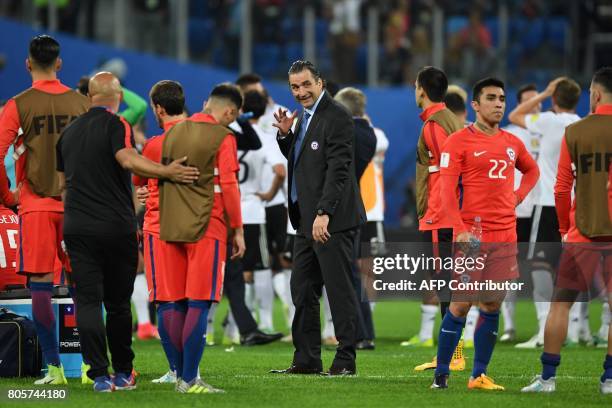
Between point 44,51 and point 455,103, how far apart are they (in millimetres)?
4028

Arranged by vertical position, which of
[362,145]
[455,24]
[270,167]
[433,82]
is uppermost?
[455,24]

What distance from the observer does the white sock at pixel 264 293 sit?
13164mm

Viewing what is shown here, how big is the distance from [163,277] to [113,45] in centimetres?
1050

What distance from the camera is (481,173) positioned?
832 centimetres

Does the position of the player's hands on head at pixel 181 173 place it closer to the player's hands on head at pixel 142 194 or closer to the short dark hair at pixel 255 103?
the player's hands on head at pixel 142 194

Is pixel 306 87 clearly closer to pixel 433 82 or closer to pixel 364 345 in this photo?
pixel 433 82

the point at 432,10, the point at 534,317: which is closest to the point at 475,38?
the point at 432,10

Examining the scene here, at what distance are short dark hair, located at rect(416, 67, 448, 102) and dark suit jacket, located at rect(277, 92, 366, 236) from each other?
1.01 meters

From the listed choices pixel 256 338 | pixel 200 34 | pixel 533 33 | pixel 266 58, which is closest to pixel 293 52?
pixel 266 58

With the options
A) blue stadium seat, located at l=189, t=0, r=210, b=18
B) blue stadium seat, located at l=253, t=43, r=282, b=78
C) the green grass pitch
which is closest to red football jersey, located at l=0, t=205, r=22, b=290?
the green grass pitch

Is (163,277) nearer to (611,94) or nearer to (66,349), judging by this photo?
(66,349)

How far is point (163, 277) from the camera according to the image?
7938mm

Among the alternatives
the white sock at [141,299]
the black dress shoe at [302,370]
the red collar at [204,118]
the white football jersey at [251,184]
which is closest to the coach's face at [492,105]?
the red collar at [204,118]

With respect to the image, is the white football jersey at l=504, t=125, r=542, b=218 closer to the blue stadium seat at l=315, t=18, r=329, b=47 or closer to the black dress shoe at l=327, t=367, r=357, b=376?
the black dress shoe at l=327, t=367, r=357, b=376
